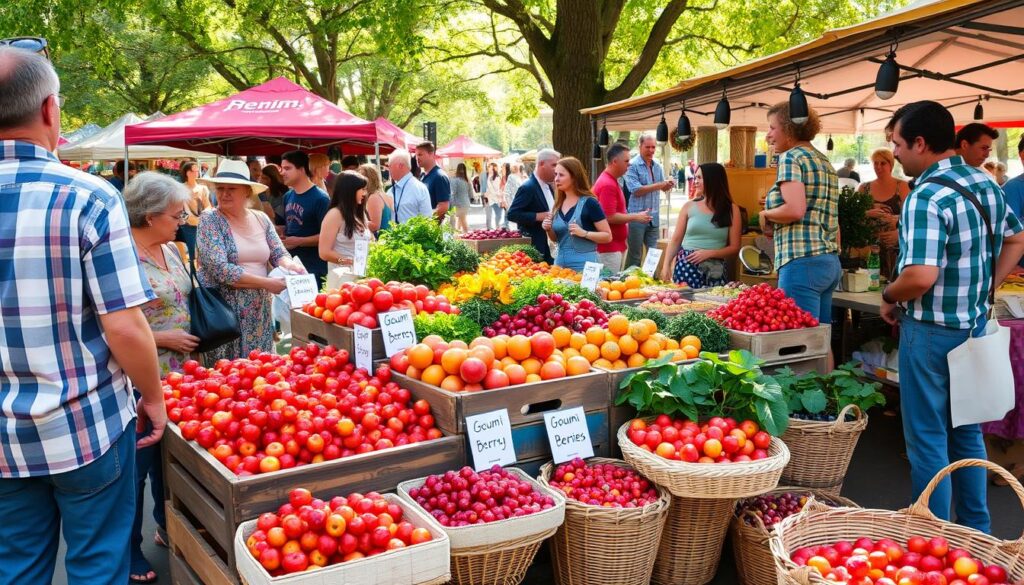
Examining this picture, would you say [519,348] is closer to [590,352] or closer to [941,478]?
[590,352]

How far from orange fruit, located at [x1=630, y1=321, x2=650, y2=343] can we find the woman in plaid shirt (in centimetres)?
173

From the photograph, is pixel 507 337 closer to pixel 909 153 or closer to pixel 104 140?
pixel 909 153

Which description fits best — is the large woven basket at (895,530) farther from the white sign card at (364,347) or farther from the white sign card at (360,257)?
the white sign card at (360,257)

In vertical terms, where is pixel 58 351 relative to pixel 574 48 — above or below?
below

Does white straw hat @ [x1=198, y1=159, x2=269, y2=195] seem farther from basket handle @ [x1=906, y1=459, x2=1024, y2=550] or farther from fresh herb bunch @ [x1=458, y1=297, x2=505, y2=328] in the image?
basket handle @ [x1=906, y1=459, x2=1024, y2=550]

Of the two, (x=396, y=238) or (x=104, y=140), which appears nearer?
(x=396, y=238)

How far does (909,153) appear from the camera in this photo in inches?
131

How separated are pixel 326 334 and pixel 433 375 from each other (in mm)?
1005

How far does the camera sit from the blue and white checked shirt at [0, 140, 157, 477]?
6.67ft

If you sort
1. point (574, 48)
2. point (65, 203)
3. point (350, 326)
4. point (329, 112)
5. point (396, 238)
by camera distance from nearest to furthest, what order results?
point (65, 203)
point (350, 326)
point (396, 238)
point (329, 112)
point (574, 48)

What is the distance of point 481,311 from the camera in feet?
13.0

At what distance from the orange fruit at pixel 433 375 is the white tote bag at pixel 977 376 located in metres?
2.14

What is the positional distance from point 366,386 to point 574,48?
27.7 ft

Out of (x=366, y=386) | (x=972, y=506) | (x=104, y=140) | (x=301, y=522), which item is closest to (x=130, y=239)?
Result: (x=301, y=522)
